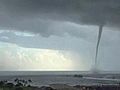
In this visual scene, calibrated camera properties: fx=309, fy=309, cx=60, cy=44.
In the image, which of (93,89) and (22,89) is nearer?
(22,89)

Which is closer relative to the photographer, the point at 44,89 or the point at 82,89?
the point at 44,89

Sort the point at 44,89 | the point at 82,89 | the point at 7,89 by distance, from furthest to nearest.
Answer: the point at 82,89 → the point at 44,89 → the point at 7,89

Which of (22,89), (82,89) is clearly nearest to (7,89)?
(22,89)

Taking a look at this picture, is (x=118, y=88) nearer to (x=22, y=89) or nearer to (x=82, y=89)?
(x=82, y=89)

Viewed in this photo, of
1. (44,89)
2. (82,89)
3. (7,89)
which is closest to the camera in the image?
(7,89)

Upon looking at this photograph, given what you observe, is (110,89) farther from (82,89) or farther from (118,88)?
(82,89)

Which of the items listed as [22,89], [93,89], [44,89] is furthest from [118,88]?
[22,89]

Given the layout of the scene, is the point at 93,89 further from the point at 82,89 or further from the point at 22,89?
the point at 22,89
